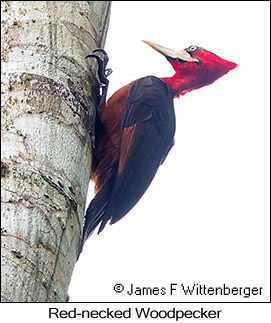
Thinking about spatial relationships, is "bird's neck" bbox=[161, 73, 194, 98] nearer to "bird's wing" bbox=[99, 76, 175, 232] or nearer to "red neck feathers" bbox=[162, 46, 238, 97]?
Result: "red neck feathers" bbox=[162, 46, 238, 97]

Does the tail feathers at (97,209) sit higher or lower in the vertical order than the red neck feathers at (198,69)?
lower

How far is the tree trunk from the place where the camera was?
2283 millimetres

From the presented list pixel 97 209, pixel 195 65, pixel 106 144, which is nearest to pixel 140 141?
pixel 106 144

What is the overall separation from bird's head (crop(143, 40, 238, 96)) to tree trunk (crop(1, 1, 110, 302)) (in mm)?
A: 1290

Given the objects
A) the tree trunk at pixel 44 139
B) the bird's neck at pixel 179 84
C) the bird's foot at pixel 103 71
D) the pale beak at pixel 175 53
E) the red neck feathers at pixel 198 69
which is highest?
the pale beak at pixel 175 53

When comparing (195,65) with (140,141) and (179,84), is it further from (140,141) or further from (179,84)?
(140,141)

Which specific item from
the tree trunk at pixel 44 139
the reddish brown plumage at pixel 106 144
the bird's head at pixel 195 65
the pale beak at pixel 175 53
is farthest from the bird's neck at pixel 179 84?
the tree trunk at pixel 44 139

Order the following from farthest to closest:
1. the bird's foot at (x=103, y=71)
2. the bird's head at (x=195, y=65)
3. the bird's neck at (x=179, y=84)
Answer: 1. the bird's head at (x=195, y=65)
2. the bird's neck at (x=179, y=84)
3. the bird's foot at (x=103, y=71)

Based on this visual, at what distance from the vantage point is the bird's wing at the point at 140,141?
3.97 m

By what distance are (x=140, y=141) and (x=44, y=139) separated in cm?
145

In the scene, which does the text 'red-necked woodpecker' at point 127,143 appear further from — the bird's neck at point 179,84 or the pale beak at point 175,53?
the pale beak at point 175,53

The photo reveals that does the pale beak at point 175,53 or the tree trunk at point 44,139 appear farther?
the pale beak at point 175,53

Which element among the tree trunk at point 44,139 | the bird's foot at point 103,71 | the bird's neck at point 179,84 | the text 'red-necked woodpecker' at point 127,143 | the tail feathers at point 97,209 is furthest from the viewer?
the bird's neck at point 179,84
